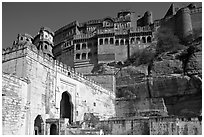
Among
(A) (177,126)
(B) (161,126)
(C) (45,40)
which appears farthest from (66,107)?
(C) (45,40)

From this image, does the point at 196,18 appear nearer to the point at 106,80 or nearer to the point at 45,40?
the point at 106,80

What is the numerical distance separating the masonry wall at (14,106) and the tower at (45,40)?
34429 millimetres

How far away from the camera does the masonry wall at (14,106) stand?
15.1 metres

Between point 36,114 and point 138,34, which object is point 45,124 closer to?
point 36,114

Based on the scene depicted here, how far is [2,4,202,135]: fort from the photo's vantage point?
17109 millimetres

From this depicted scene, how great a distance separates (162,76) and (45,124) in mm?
14509

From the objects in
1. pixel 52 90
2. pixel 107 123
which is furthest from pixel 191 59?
pixel 52 90

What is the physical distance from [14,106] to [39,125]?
3170mm

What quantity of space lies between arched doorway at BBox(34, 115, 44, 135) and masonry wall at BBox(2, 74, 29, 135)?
5.04 ft

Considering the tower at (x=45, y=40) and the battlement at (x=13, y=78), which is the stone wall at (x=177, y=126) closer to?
the battlement at (x=13, y=78)

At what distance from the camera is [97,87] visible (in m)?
26.8

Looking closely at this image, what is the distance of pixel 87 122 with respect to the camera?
20844 millimetres

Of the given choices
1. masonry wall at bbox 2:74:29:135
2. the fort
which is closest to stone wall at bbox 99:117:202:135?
the fort

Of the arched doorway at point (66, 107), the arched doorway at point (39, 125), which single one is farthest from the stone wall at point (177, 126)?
the arched doorway at point (66, 107)
